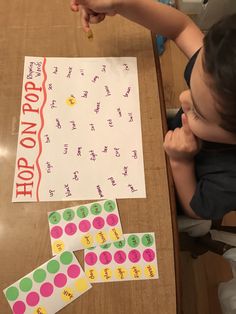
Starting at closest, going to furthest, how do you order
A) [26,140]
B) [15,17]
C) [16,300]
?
1. [16,300]
2. [26,140]
3. [15,17]

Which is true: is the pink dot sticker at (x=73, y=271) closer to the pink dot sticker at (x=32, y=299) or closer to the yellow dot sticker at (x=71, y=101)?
the pink dot sticker at (x=32, y=299)

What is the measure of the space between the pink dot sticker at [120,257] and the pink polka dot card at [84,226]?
24 mm

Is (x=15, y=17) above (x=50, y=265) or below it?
above

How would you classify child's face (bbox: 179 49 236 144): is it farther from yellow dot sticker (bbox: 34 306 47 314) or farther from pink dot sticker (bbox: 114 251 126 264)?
yellow dot sticker (bbox: 34 306 47 314)

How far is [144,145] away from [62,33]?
12.5 inches

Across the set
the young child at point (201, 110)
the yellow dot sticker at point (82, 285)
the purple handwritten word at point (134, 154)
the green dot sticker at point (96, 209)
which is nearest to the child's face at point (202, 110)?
the young child at point (201, 110)

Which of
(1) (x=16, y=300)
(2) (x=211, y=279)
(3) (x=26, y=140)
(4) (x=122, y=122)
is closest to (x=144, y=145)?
(4) (x=122, y=122)

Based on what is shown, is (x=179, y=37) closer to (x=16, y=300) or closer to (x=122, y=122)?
(x=122, y=122)

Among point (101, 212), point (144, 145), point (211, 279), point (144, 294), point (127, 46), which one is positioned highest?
point (127, 46)

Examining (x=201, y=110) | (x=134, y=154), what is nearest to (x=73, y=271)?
(x=134, y=154)

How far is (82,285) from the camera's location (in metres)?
0.57

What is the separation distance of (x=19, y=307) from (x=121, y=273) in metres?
0.18

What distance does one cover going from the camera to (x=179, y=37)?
2.62 feet

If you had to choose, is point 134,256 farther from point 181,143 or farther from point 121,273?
point 181,143
